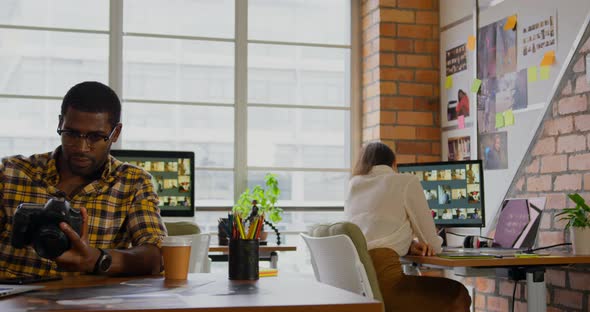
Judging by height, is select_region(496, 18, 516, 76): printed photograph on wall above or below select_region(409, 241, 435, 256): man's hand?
above

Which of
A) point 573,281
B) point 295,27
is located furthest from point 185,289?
point 295,27

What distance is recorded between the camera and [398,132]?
5.09 metres

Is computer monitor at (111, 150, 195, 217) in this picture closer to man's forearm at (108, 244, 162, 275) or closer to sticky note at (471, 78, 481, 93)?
sticky note at (471, 78, 481, 93)

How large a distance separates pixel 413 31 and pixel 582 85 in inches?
67.9

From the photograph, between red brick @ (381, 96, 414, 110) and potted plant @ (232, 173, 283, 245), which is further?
red brick @ (381, 96, 414, 110)

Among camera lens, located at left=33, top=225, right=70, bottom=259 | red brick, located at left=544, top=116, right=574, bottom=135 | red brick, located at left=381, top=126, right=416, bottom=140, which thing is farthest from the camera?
red brick, located at left=381, top=126, right=416, bottom=140

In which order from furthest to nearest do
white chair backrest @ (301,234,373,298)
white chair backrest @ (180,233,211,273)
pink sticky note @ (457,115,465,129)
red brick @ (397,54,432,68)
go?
red brick @ (397,54,432,68), pink sticky note @ (457,115,465,129), white chair backrest @ (180,233,211,273), white chair backrest @ (301,234,373,298)

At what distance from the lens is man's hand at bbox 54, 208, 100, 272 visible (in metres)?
1.62

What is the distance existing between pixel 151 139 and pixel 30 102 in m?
0.78

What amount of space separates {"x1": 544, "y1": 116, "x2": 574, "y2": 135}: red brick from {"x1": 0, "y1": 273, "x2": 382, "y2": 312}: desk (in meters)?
2.44

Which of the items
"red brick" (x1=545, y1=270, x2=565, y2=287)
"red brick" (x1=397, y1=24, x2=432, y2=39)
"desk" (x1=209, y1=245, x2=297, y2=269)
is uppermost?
"red brick" (x1=397, y1=24, x2=432, y2=39)

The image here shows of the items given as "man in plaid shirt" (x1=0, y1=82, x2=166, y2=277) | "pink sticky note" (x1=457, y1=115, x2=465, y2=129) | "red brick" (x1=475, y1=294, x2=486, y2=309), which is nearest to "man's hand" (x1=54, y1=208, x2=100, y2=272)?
"man in plaid shirt" (x1=0, y1=82, x2=166, y2=277)

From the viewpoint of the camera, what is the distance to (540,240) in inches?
154

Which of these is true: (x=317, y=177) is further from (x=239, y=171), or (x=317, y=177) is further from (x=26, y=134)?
(x=26, y=134)
